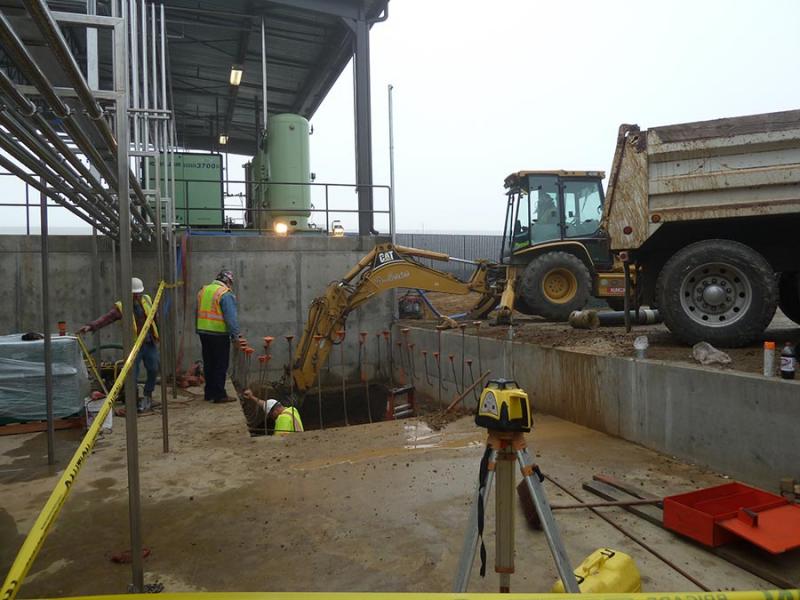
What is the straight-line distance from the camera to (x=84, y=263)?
9.31m

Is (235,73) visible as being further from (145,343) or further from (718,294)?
(718,294)

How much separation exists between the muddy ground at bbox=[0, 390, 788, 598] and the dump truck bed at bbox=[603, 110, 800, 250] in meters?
2.34

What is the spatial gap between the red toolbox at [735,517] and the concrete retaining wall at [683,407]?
72 cm

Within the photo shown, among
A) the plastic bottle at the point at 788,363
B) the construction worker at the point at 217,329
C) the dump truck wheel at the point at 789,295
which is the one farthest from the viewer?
the construction worker at the point at 217,329

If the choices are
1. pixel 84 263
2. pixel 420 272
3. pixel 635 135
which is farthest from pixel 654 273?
pixel 84 263

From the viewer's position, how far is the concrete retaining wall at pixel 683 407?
399 centimetres

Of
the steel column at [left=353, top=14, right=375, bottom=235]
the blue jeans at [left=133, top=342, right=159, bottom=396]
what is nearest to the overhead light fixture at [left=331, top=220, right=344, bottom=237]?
the steel column at [left=353, top=14, right=375, bottom=235]

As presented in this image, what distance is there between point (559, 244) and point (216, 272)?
20.9 feet

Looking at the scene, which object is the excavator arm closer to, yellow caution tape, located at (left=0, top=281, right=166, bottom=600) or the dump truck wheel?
the dump truck wheel

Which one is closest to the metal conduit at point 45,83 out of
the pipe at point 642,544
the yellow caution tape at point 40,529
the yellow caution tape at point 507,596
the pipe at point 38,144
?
the pipe at point 38,144

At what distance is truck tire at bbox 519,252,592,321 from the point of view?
9.80 meters

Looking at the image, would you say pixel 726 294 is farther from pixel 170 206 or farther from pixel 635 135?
pixel 170 206

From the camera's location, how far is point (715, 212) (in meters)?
5.34

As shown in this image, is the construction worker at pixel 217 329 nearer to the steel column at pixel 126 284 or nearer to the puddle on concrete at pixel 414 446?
the puddle on concrete at pixel 414 446
